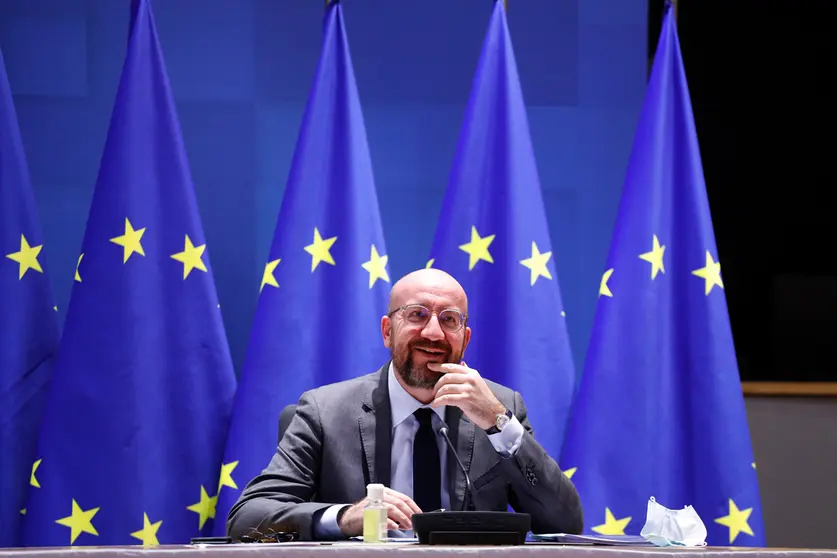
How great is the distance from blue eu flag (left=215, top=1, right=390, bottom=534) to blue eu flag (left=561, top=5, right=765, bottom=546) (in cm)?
86

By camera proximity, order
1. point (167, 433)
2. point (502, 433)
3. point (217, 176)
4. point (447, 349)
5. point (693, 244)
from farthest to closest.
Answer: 1. point (217, 176)
2. point (693, 244)
3. point (167, 433)
4. point (447, 349)
5. point (502, 433)

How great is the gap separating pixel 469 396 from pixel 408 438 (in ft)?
1.25

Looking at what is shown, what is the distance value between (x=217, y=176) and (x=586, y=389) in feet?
5.86

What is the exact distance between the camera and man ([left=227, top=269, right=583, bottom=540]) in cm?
273

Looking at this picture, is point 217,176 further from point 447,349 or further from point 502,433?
point 502,433

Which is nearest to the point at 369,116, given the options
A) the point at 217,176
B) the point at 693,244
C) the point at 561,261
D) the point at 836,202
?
the point at 217,176

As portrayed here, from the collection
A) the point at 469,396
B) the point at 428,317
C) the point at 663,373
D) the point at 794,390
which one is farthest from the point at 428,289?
the point at 794,390

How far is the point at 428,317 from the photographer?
2.98 meters

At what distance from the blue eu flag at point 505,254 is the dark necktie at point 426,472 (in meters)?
0.98

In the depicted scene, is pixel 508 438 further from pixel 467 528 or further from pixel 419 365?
pixel 467 528

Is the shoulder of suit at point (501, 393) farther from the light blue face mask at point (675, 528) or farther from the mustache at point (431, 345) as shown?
the light blue face mask at point (675, 528)

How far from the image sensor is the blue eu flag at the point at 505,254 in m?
3.87

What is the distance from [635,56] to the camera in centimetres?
450

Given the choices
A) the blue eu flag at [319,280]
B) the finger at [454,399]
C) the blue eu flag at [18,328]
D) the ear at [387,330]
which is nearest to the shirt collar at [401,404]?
the ear at [387,330]
